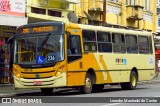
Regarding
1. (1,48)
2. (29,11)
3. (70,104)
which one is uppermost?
(29,11)

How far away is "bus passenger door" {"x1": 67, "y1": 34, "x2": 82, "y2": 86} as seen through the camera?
70.3 ft

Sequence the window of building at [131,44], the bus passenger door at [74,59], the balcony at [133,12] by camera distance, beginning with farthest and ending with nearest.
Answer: the balcony at [133,12], the window of building at [131,44], the bus passenger door at [74,59]

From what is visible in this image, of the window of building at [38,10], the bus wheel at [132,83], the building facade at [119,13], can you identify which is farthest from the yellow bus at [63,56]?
the building facade at [119,13]

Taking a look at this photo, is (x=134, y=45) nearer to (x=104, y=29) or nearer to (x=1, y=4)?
(x=104, y=29)

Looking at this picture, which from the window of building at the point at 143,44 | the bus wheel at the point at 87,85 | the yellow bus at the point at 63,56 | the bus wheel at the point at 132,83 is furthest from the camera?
the window of building at the point at 143,44

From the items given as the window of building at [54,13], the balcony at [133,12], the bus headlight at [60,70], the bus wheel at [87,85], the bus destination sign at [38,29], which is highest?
the balcony at [133,12]

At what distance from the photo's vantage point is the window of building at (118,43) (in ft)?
82.1

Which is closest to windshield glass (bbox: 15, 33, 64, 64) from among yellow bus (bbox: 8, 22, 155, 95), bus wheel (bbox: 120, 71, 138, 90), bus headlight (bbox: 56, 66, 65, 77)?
yellow bus (bbox: 8, 22, 155, 95)

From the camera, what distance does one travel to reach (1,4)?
2612 centimetres

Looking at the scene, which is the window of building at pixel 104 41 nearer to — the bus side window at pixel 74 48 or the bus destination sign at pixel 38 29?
the bus side window at pixel 74 48

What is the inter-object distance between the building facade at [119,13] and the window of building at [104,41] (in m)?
7.66

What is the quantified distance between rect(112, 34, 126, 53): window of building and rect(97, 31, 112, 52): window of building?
44 centimetres

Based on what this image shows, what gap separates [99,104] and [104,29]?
25.6ft

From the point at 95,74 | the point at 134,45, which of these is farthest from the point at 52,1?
the point at 95,74
